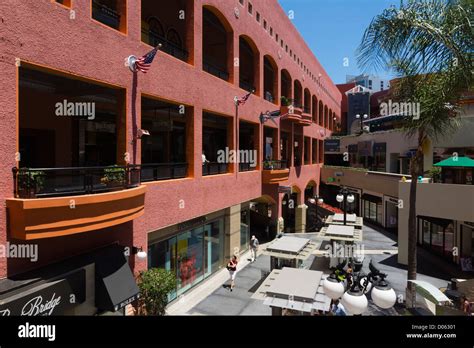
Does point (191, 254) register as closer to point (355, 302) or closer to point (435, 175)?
point (355, 302)

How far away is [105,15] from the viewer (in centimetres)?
1145

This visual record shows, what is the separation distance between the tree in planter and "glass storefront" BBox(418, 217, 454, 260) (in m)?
20.8

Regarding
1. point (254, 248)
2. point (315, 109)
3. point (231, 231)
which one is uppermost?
point (315, 109)

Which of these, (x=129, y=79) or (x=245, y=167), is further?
(x=245, y=167)

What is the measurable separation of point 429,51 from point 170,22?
1440 centimetres

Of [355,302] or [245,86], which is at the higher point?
[245,86]

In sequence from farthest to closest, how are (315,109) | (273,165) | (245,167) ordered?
(315,109) < (273,165) < (245,167)

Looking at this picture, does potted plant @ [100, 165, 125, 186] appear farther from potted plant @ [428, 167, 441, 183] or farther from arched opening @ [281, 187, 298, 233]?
arched opening @ [281, 187, 298, 233]

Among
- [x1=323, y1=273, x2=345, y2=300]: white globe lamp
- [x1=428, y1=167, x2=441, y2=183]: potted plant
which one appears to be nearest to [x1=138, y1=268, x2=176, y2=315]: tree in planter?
[x1=323, y1=273, x2=345, y2=300]: white globe lamp

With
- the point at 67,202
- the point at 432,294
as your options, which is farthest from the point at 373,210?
the point at 67,202

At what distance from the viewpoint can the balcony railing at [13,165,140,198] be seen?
27.5 feet

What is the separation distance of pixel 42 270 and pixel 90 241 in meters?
1.92
